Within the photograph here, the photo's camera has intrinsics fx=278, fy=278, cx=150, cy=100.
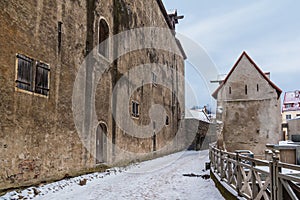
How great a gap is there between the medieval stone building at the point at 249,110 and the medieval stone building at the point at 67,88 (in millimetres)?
5465

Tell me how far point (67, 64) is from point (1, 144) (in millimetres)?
3935

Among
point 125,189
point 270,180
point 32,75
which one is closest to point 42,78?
point 32,75

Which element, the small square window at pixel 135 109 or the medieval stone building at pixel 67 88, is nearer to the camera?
the medieval stone building at pixel 67 88

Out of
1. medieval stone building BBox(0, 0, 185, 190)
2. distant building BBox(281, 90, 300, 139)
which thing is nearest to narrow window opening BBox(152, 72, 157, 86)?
medieval stone building BBox(0, 0, 185, 190)

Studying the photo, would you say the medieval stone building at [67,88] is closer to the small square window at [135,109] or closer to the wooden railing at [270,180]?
the small square window at [135,109]

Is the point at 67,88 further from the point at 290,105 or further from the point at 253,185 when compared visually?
the point at 290,105

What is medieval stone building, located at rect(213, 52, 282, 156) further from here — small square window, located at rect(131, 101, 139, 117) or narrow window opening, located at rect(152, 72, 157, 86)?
small square window, located at rect(131, 101, 139, 117)

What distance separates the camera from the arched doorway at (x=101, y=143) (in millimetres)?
12377

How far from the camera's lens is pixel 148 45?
2022 cm

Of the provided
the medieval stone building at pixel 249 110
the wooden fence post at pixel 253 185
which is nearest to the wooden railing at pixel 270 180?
the wooden fence post at pixel 253 185

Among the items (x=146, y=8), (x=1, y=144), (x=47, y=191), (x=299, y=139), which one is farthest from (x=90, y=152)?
(x=146, y=8)

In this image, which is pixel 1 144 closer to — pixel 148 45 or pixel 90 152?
pixel 90 152

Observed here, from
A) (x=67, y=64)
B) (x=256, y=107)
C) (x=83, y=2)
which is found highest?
(x=83, y=2)

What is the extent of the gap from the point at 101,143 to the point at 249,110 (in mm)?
9891
